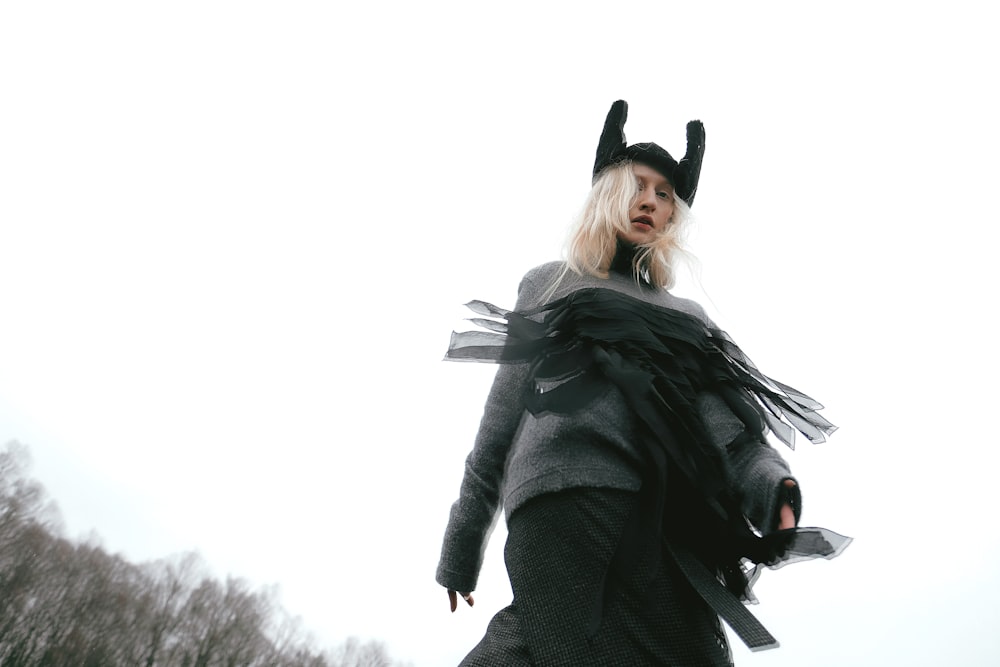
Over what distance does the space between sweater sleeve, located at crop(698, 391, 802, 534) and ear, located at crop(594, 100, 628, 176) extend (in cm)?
108

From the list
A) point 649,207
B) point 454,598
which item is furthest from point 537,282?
point 454,598

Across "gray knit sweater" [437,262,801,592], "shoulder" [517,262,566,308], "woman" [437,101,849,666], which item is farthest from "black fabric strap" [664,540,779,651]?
"shoulder" [517,262,566,308]

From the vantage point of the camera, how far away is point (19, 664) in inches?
1095

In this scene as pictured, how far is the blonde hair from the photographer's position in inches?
83.0

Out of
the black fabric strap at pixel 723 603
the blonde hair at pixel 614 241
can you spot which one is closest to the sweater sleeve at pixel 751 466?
the black fabric strap at pixel 723 603

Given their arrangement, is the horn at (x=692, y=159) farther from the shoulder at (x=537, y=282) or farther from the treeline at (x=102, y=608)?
the treeline at (x=102, y=608)

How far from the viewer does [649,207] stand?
85.8 inches

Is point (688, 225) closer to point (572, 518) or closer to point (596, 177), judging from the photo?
point (596, 177)

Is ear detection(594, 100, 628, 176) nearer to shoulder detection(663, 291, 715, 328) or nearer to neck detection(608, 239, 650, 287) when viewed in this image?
neck detection(608, 239, 650, 287)

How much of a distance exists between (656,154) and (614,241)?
42 cm

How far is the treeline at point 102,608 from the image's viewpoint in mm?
28094

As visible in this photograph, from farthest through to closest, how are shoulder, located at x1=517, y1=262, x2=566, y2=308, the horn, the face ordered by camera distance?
the horn, the face, shoulder, located at x1=517, y1=262, x2=566, y2=308

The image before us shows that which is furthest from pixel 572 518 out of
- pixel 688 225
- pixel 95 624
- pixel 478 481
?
pixel 95 624

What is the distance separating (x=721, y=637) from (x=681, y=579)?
0.53ft
